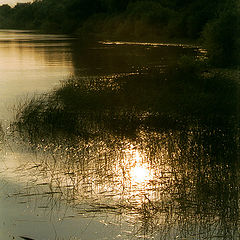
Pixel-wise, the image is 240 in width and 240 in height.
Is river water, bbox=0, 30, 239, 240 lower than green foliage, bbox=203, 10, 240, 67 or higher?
lower

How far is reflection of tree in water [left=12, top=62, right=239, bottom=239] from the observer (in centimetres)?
755

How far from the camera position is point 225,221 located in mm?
7227

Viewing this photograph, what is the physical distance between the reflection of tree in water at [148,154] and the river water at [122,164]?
0.02 metres

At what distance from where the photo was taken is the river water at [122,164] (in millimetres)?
7238

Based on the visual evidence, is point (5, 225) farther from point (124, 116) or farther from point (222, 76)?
point (222, 76)

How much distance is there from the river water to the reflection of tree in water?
0.02 metres

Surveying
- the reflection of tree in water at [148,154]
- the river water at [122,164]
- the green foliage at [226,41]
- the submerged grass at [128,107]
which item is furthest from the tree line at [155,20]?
the reflection of tree in water at [148,154]

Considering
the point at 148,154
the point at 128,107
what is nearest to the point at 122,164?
the point at 148,154

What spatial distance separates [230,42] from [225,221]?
19.8 meters

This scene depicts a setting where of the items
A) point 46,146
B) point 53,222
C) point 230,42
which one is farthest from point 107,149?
point 230,42

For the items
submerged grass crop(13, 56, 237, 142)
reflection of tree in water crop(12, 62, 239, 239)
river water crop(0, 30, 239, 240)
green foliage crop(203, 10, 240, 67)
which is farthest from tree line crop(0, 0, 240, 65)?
reflection of tree in water crop(12, 62, 239, 239)

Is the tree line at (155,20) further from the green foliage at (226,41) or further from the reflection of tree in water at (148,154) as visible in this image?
the reflection of tree in water at (148,154)

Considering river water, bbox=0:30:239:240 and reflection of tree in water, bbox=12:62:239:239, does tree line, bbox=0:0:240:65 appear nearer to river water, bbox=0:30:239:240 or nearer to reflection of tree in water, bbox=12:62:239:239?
river water, bbox=0:30:239:240

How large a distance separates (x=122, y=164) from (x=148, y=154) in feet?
2.93
